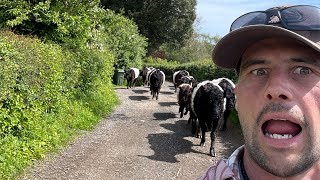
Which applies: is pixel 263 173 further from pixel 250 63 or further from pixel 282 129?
pixel 250 63

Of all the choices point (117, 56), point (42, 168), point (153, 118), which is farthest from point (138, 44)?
point (42, 168)

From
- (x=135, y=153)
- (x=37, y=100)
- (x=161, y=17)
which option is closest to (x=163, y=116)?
(x=135, y=153)

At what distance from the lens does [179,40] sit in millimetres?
41906

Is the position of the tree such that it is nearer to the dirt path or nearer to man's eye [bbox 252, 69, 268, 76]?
the dirt path

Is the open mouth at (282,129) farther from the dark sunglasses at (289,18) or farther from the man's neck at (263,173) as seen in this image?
the dark sunglasses at (289,18)

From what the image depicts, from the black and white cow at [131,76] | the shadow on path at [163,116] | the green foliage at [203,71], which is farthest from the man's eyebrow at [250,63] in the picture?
the black and white cow at [131,76]

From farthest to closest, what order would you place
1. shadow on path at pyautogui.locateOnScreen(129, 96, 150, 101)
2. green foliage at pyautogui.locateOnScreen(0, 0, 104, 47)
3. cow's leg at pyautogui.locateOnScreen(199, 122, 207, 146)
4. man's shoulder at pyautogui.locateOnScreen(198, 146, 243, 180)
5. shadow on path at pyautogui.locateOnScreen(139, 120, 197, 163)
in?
1. shadow on path at pyautogui.locateOnScreen(129, 96, 150, 101)
2. green foliage at pyautogui.locateOnScreen(0, 0, 104, 47)
3. cow's leg at pyautogui.locateOnScreen(199, 122, 207, 146)
4. shadow on path at pyautogui.locateOnScreen(139, 120, 197, 163)
5. man's shoulder at pyautogui.locateOnScreen(198, 146, 243, 180)

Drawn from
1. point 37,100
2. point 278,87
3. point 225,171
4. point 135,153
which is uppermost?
point 278,87

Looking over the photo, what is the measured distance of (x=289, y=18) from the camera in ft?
4.61

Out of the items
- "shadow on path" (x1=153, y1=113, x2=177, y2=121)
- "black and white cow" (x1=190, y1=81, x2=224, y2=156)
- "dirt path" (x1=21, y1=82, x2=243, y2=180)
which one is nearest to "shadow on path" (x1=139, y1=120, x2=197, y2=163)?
"dirt path" (x1=21, y1=82, x2=243, y2=180)

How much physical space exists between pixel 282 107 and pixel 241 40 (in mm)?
330

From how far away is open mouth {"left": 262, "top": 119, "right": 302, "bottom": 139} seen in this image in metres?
1.34

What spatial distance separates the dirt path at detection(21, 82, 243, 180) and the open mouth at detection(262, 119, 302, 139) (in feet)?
19.5

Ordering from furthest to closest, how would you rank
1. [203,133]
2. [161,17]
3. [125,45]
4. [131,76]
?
→ 1. [161,17]
2. [125,45]
3. [131,76]
4. [203,133]
